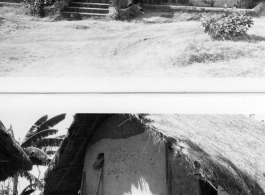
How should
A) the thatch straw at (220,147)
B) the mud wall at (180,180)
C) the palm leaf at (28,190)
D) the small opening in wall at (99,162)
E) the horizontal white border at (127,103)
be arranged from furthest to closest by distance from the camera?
the palm leaf at (28,190)
the small opening in wall at (99,162)
the horizontal white border at (127,103)
the mud wall at (180,180)
the thatch straw at (220,147)

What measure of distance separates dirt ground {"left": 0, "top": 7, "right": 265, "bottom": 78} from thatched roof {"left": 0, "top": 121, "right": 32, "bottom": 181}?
0.51 m

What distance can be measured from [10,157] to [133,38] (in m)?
1.44

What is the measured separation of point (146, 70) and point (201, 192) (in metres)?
1.05

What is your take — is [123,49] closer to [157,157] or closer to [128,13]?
[128,13]

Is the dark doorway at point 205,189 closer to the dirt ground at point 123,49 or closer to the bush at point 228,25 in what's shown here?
the dirt ground at point 123,49

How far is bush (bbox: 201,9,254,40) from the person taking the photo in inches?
168

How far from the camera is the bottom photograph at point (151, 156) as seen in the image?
3.59 metres

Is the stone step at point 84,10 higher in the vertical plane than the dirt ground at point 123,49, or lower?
higher

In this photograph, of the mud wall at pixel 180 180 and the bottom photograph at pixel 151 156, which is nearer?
the bottom photograph at pixel 151 156

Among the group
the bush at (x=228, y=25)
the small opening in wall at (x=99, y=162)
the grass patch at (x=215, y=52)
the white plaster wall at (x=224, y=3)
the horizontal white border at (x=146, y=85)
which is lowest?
the small opening in wall at (x=99, y=162)

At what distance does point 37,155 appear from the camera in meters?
8.30

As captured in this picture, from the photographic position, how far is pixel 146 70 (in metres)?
4.20

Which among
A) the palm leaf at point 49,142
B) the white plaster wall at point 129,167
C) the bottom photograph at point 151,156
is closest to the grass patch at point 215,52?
the bottom photograph at point 151,156

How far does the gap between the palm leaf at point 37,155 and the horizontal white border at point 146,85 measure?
13.8 ft
